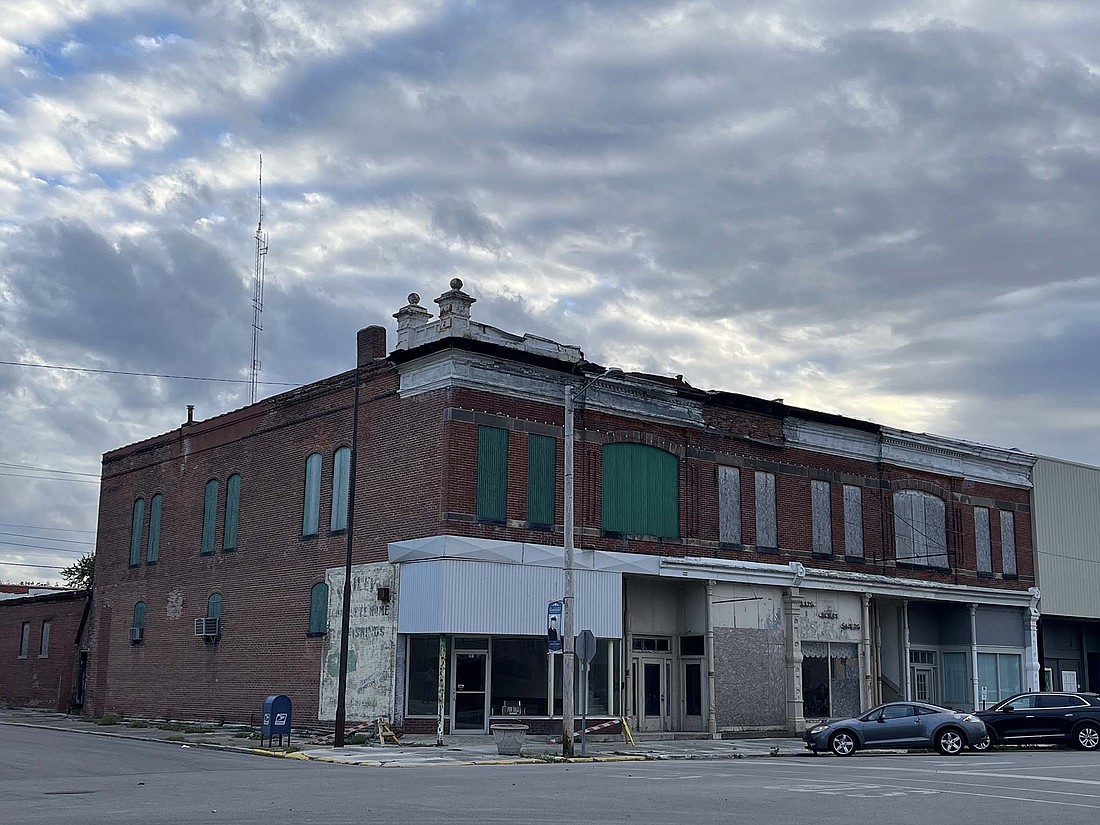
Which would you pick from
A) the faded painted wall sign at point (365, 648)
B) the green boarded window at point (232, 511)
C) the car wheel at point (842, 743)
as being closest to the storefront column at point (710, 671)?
the car wheel at point (842, 743)

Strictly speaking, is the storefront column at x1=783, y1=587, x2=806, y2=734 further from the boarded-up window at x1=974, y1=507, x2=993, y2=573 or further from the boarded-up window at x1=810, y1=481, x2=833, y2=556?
the boarded-up window at x1=974, y1=507, x2=993, y2=573

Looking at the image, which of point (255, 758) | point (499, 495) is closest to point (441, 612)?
point (499, 495)

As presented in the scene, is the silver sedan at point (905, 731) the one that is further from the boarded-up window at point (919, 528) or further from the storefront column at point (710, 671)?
the boarded-up window at point (919, 528)

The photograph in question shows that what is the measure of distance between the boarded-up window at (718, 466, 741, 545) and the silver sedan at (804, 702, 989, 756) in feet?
30.7

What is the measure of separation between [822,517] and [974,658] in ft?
29.2

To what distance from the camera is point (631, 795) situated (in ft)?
60.5

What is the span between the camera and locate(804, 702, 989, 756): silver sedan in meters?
29.9

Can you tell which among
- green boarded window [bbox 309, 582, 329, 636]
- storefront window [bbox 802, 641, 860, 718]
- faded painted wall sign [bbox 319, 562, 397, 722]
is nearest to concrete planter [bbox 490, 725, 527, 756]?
faded painted wall sign [bbox 319, 562, 397, 722]

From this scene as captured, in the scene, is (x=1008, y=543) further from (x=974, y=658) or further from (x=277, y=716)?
(x=277, y=716)

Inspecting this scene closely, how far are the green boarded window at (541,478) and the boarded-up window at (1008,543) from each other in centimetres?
2204

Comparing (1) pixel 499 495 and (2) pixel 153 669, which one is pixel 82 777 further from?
(2) pixel 153 669

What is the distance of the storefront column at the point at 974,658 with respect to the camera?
1773 inches

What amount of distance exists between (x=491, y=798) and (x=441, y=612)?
13802mm

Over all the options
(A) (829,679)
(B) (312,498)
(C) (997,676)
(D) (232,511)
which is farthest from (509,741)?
(C) (997,676)
